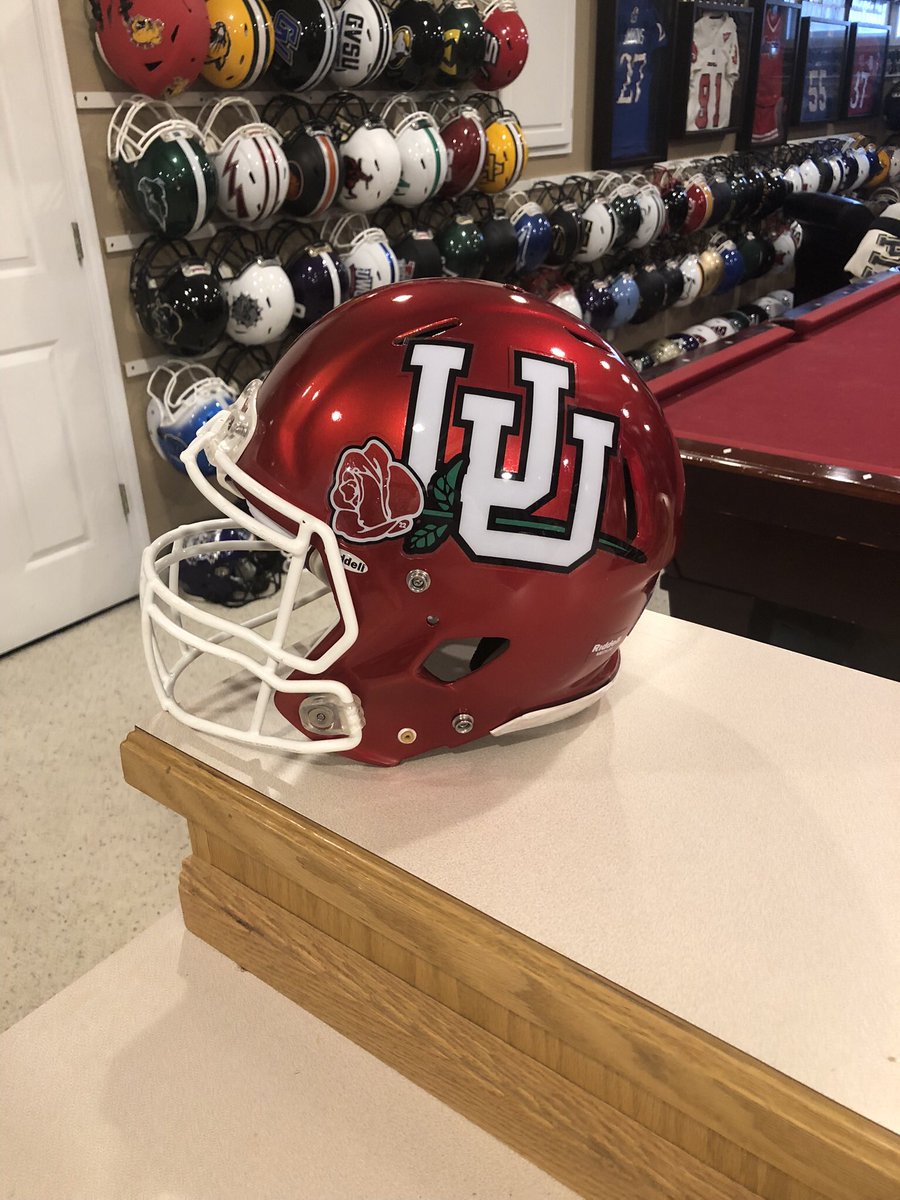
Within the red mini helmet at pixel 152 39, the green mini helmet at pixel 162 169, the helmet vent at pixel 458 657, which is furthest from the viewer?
the green mini helmet at pixel 162 169

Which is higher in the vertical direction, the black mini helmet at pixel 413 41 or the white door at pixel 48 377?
the black mini helmet at pixel 413 41

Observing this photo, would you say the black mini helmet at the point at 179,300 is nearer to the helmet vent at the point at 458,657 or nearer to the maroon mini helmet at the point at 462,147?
the maroon mini helmet at the point at 462,147

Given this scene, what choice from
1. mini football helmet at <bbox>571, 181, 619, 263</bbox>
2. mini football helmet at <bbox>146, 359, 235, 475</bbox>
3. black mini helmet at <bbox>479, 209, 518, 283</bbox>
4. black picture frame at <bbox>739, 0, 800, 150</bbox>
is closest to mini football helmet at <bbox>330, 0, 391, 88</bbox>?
black mini helmet at <bbox>479, 209, 518, 283</bbox>

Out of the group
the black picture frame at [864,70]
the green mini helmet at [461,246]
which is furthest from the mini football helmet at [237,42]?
the black picture frame at [864,70]

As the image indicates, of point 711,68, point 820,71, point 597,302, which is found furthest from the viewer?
point 820,71

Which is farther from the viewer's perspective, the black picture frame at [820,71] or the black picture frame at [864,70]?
the black picture frame at [864,70]

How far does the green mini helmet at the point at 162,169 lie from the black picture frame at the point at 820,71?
379cm

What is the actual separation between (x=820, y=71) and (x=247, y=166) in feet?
13.3

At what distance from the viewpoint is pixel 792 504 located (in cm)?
134

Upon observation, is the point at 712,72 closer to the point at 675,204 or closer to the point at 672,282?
the point at 675,204

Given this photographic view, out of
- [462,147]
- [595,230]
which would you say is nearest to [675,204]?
[595,230]

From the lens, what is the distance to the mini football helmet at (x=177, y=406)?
226cm

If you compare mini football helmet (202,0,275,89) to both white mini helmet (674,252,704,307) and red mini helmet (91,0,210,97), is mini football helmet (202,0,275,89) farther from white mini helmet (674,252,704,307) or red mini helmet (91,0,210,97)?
white mini helmet (674,252,704,307)

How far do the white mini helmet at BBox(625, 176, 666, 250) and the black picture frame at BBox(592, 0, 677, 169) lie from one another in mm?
266
